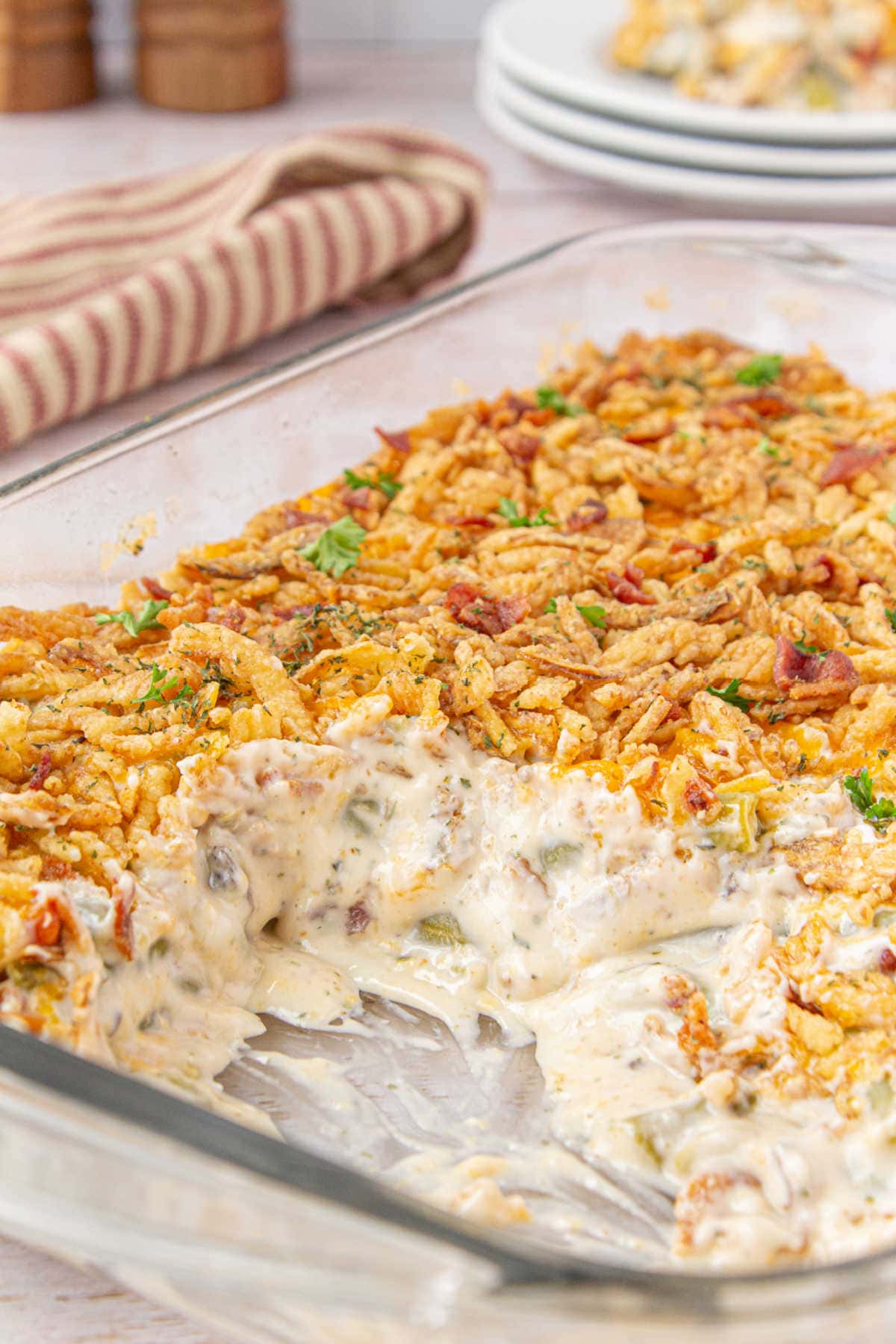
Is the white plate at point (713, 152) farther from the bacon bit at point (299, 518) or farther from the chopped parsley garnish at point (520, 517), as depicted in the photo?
the bacon bit at point (299, 518)

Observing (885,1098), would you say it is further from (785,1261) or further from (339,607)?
(339,607)

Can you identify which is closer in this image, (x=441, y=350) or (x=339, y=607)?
(x=339, y=607)

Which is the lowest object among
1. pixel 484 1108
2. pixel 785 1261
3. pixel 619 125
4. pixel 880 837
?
pixel 484 1108

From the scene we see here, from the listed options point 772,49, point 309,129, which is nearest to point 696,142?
point 772,49

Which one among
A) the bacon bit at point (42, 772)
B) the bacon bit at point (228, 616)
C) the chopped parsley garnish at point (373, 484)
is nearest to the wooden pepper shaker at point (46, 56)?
the chopped parsley garnish at point (373, 484)

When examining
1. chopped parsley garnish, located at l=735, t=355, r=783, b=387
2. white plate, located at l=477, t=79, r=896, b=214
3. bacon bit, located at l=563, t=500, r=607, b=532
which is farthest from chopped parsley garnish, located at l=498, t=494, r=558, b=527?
white plate, located at l=477, t=79, r=896, b=214

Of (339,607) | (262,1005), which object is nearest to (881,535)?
→ (339,607)
